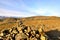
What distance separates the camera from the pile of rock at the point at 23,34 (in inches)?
1011

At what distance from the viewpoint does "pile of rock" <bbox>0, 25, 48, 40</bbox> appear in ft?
84.2

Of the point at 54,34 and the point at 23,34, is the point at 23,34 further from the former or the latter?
the point at 54,34

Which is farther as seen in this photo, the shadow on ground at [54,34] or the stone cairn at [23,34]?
the shadow on ground at [54,34]

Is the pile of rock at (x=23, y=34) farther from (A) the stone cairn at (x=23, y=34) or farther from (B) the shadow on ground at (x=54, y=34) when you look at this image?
(B) the shadow on ground at (x=54, y=34)

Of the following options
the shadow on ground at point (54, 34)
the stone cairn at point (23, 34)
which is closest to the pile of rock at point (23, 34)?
the stone cairn at point (23, 34)

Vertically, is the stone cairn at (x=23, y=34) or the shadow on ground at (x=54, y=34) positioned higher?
the stone cairn at (x=23, y=34)

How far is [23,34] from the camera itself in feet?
85.0

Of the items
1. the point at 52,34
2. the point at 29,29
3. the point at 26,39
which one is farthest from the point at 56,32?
the point at 26,39

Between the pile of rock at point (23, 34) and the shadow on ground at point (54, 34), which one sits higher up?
the pile of rock at point (23, 34)

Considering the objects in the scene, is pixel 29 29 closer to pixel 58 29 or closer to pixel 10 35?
pixel 10 35

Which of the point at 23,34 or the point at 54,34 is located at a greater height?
the point at 23,34

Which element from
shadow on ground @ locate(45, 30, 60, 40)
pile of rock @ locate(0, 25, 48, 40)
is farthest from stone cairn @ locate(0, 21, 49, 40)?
shadow on ground @ locate(45, 30, 60, 40)

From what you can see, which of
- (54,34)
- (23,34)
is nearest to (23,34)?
(23,34)

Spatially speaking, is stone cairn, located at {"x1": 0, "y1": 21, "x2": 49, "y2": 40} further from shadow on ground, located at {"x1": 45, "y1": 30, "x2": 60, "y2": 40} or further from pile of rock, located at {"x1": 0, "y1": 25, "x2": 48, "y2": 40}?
shadow on ground, located at {"x1": 45, "y1": 30, "x2": 60, "y2": 40}
